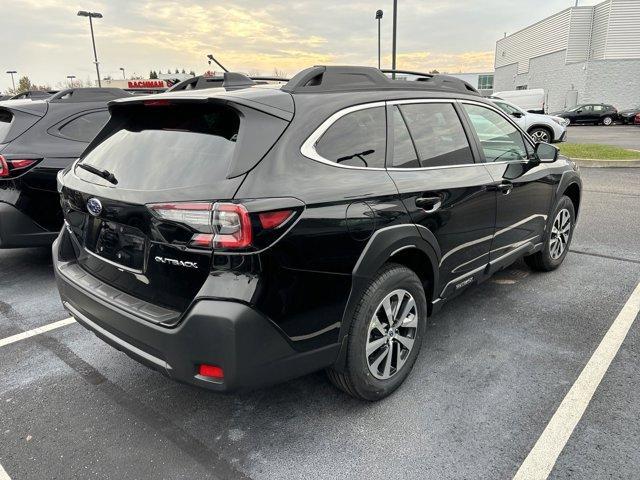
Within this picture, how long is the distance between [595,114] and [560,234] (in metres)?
32.6

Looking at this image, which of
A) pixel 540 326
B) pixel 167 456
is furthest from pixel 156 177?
pixel 540 326

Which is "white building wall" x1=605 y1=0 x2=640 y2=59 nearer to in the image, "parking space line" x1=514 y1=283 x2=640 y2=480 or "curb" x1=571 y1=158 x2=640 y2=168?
"curb" x1=571 y1=158 x2=640 y2=168

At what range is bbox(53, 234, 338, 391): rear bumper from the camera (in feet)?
6.64

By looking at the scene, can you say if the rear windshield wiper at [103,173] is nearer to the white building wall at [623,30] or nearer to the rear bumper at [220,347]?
the rear bumper at [220,347]

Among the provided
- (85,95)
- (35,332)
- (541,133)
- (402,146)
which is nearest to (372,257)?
(402,146)

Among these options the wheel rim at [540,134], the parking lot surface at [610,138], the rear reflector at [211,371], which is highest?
the wheel rim at [540,134]

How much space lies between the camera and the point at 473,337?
355cm

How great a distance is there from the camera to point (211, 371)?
2113mm

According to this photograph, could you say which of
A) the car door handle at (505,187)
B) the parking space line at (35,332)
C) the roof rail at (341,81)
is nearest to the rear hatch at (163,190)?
the roof rail at (341,81)

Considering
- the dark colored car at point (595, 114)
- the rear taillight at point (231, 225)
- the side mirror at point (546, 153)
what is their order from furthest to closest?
the dark colored car at point (595, 114), the side mirror at point (546, 153), the rear taillight at point (231, 225)

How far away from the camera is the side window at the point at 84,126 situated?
5.01m

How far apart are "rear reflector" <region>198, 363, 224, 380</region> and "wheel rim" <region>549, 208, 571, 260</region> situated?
144 inches

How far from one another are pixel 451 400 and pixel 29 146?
4.35m

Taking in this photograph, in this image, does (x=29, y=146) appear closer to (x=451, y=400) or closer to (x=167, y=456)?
(x=167, y=456)
